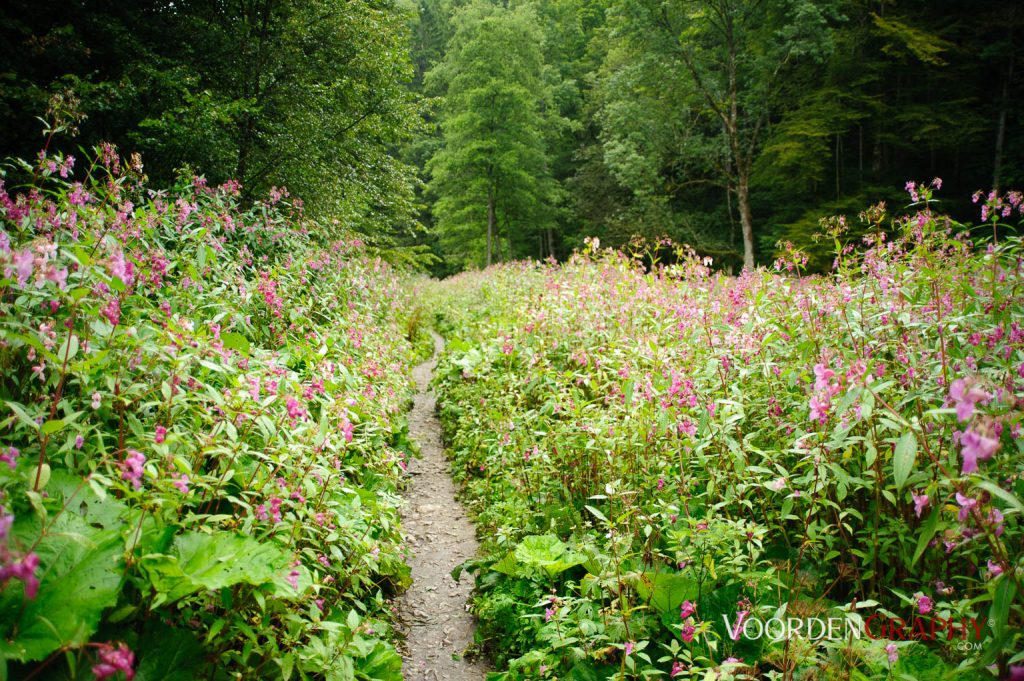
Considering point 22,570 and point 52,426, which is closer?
point 22,570

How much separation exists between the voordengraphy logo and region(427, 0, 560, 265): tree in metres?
22.0

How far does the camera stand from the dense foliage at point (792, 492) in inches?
67.6

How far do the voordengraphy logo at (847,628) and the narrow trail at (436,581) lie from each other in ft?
4.71

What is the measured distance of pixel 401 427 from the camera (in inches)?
194

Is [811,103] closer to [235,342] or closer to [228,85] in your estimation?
[228,85]

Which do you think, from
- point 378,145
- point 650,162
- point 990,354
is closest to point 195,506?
point 990,354

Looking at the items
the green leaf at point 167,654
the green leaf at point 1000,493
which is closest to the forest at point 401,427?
the green leaf at point 167,654

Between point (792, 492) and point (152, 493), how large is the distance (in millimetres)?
2612

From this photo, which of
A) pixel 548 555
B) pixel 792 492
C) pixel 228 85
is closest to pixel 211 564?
pixel 548 555

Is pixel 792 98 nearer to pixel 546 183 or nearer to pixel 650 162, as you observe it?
pixel 650 162

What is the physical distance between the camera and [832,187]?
16.5 meters

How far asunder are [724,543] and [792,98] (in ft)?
59.3

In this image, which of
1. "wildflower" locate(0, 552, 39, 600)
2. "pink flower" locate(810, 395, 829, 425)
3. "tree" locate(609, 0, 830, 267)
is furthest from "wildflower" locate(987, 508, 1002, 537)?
"tree" locate(609, 0, 830, 267)

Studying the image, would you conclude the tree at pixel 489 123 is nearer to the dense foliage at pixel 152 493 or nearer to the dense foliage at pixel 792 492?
the dense foliage at pixel 792 492
